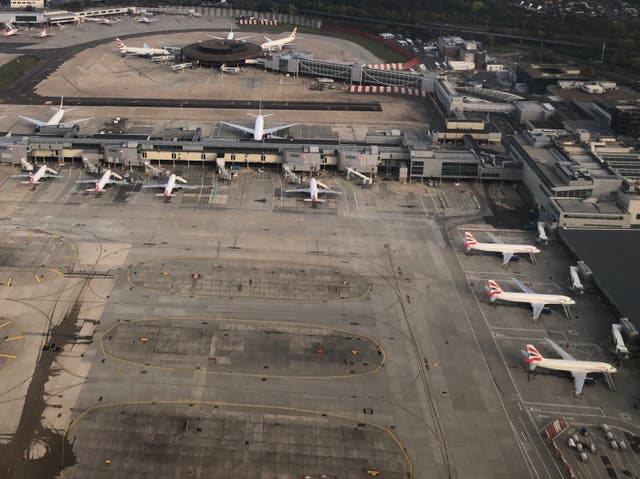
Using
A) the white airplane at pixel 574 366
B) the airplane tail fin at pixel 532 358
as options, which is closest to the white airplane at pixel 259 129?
the airplane tail fin at pixel 532 358

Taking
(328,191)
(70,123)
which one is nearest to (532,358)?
(328,191)

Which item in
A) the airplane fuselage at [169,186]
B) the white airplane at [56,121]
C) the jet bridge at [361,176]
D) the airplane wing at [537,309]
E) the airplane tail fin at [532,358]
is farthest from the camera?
the white airplane at [56,121]

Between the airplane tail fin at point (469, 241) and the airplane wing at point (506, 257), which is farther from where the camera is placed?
the airplane tail fin at point (469, 241)

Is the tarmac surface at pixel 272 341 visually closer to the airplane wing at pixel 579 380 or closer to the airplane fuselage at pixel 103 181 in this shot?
the airplane wing at pixel 579 380

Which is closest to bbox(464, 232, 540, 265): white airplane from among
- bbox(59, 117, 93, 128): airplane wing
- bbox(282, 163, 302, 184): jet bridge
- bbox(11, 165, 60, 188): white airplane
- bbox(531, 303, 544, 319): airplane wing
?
bbox(531, 303, 544, 319): airplane wing

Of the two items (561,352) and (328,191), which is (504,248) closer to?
(561,352)

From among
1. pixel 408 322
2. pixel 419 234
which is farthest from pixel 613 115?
pixel 408 322

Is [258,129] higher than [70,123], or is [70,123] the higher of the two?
[258,129]
